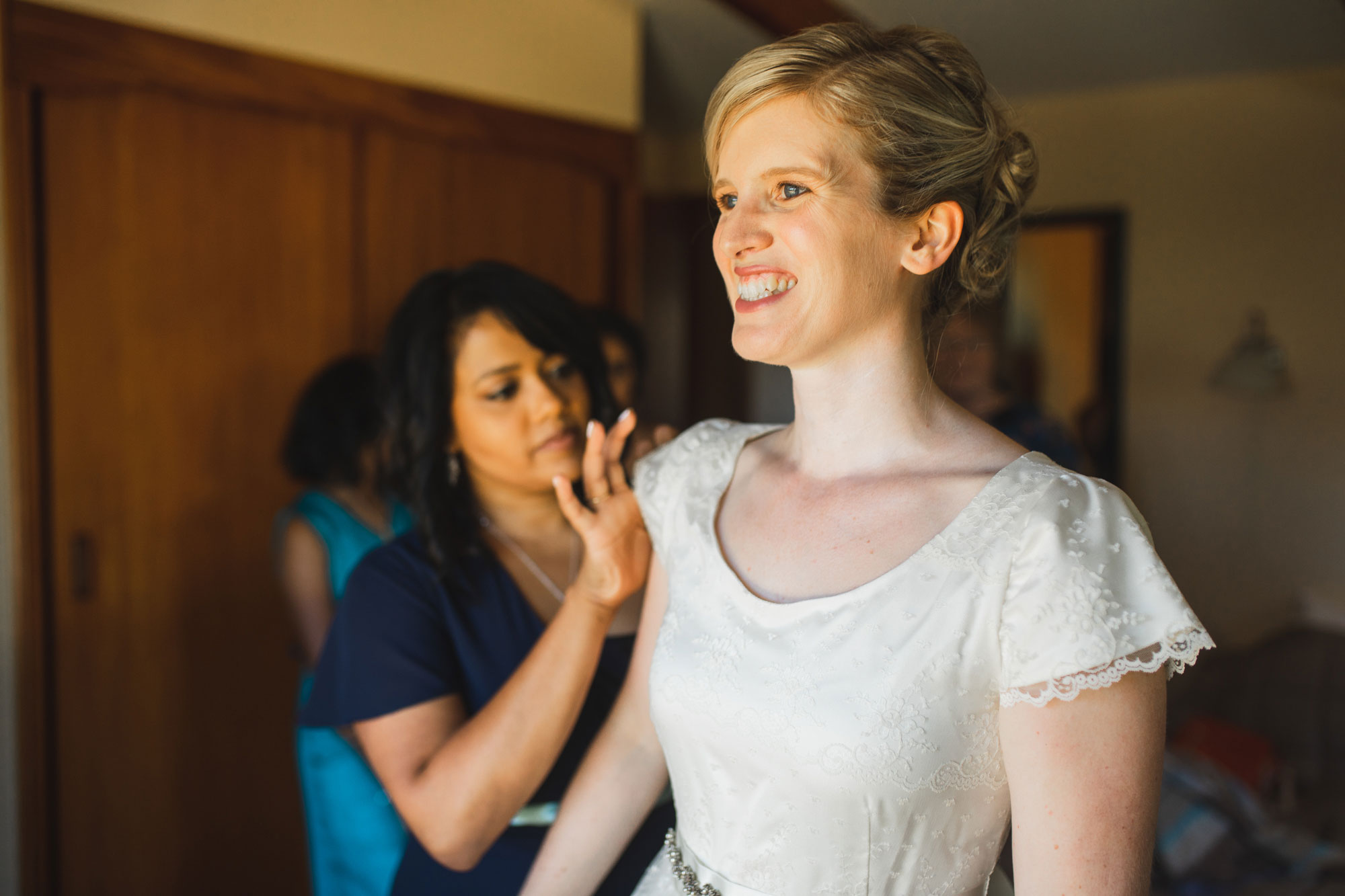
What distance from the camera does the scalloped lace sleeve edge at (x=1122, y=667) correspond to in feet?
2.83

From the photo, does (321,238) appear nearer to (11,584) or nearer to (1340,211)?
(11,584)

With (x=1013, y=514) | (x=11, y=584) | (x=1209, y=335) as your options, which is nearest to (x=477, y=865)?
(x=1013, y=514)

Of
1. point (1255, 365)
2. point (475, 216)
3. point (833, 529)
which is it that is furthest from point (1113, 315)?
point (833, 529)

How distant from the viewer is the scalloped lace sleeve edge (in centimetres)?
86

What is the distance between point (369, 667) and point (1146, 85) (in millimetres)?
4410

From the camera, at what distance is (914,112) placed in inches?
41.3

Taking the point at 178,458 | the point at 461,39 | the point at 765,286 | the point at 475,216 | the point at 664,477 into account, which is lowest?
the point at 178,458

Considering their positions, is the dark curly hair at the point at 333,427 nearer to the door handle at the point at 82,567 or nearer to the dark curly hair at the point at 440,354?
the door handle at the point at 82,567

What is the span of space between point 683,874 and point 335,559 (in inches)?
57.7

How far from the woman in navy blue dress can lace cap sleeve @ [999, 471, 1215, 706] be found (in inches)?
21.5

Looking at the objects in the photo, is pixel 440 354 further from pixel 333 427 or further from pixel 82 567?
pixel 82 567

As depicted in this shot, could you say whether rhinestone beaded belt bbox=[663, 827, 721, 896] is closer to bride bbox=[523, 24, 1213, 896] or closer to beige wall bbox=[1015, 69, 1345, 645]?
bride bbox=[523, 24, 1213, 896]

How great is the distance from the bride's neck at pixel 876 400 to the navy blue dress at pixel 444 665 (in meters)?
0.58

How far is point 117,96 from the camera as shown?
7.75ft
